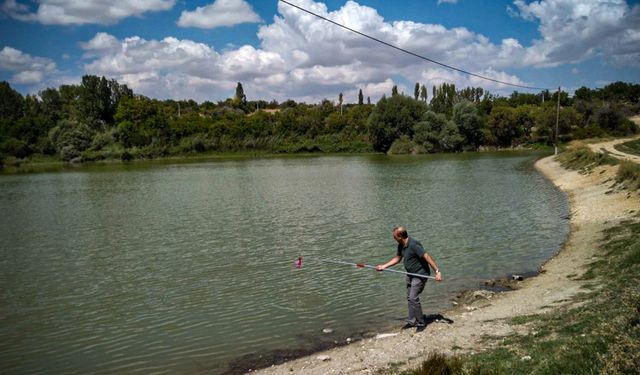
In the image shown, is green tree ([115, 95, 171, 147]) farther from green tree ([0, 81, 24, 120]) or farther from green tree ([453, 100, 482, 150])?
green tree ([453, 100, 482, 150])

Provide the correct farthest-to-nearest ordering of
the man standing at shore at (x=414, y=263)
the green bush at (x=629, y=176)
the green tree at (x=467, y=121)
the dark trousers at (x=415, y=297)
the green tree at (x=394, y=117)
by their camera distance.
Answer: the green tree at (x=467, y=121)
the green tree at (x=394, y=117)
the green bush at (x=629, y=176)
the dark trousers at (x=415, y=297)
the man standing at shore at (x=414, y=263)

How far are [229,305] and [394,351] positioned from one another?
21.4ft

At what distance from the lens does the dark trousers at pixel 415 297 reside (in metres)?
12.2

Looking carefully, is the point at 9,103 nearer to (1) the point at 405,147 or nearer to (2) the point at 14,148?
(2) the point at 14,148

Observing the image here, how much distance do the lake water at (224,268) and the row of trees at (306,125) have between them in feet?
235

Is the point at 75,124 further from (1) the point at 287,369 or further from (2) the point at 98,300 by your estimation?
(1) the point at 287,369

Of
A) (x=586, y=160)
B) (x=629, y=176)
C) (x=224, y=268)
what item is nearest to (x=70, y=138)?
(x=586, y=160)

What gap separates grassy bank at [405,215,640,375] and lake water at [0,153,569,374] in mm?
3965

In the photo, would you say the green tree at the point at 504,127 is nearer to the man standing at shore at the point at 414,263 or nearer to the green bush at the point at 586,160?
the green bush at the point at 586,160

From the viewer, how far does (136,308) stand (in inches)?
613

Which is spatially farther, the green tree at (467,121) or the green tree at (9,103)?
the green tree at (9,103)

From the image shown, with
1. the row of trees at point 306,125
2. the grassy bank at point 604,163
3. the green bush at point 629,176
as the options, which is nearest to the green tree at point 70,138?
the row of trees at point 306,125

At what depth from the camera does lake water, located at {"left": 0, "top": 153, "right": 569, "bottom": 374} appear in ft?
42.2

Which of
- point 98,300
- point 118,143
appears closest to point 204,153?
point 118,143
